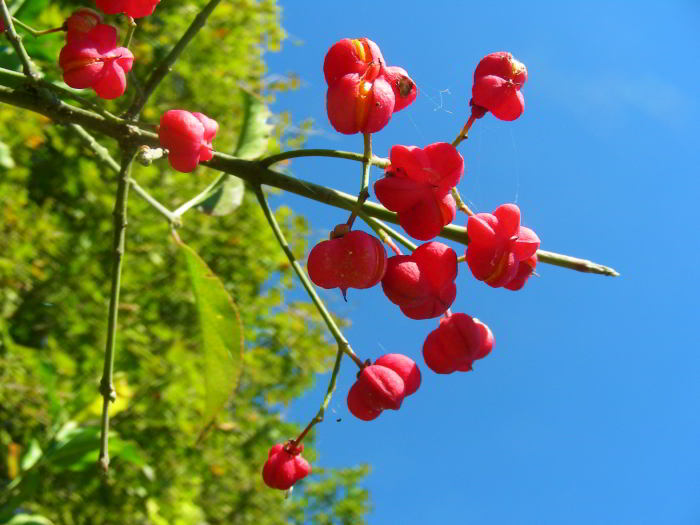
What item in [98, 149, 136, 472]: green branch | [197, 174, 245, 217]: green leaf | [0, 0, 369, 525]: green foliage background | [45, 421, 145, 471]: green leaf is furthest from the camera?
[0, 0, 369, 525]: green foliage background

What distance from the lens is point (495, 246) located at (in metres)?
0.81

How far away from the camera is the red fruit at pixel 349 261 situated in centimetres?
79

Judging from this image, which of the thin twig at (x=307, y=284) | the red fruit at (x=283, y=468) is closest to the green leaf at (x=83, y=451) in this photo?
the red fruit at (x=283, y=468)

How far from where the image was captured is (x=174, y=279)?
356cm

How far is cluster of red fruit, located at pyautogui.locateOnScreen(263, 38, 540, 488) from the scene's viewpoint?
79cm

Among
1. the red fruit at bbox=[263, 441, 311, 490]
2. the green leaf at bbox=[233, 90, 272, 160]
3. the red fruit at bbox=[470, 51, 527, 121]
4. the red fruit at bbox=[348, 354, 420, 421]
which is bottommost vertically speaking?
the red fruit at bbox=[263, 441, 311, 490]

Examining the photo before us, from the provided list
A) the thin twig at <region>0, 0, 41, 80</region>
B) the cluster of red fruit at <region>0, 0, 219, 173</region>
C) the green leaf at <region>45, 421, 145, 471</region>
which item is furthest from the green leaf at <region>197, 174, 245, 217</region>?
the green leaf at <region>45, 421, 145, 471</region>

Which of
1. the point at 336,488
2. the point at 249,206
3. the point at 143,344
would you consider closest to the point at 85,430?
the point at 143,344

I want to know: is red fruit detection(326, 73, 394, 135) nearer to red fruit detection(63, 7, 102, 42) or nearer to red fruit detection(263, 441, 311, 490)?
red fruit detection(63, 7, 102, 42)

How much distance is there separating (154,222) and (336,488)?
2.30 meters

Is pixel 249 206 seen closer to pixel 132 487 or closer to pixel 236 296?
pixel 236 296

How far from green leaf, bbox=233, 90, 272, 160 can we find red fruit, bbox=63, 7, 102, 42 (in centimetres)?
60

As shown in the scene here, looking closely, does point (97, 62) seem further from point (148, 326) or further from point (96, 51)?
point (148, 326)

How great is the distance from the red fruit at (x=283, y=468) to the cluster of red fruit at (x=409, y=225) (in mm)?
215
